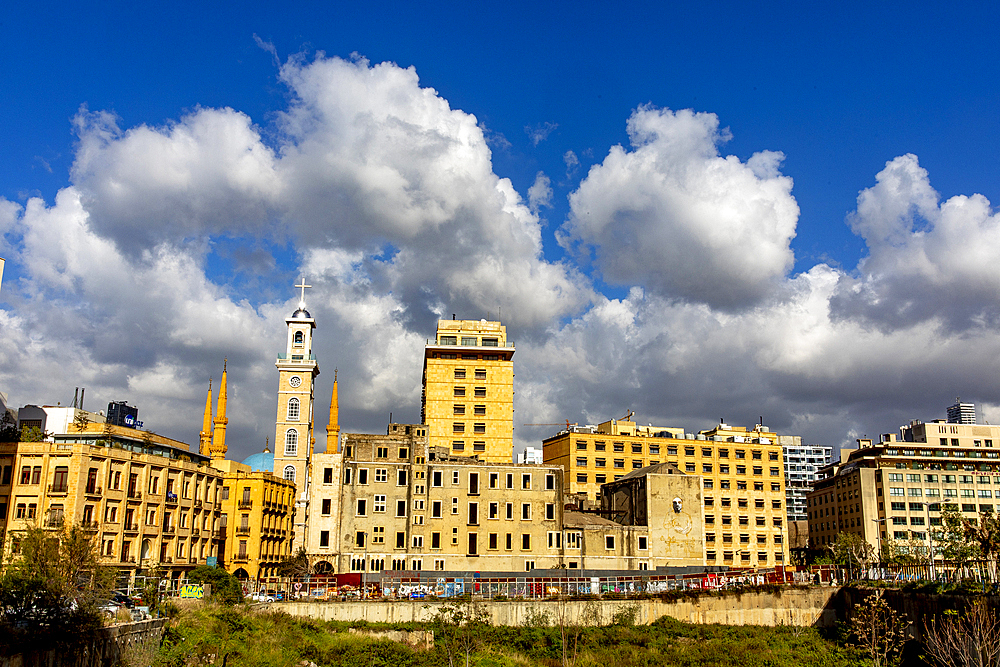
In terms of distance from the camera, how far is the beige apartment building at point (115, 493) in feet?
195

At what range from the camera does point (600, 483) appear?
11144 centimetres

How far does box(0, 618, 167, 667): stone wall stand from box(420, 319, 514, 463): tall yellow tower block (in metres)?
59.2

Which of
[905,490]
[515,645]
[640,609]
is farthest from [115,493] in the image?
[905,490]

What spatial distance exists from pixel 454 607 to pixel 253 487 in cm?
3123

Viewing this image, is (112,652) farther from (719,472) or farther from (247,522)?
(719,472)

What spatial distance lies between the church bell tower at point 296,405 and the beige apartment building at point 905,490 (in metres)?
76.6

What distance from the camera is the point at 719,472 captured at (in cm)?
10800

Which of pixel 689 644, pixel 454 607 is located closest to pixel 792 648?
pixel 689 644

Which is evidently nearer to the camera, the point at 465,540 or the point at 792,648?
the point at 792,648

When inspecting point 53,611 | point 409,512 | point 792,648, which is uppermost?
point 409,512

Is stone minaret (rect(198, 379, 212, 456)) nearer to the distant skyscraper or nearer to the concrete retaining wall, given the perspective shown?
the concrete retaining wall

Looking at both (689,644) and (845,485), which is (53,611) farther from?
(845,485)

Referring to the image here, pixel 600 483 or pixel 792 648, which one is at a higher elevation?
pixel 600 483

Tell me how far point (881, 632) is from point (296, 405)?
250 feet
